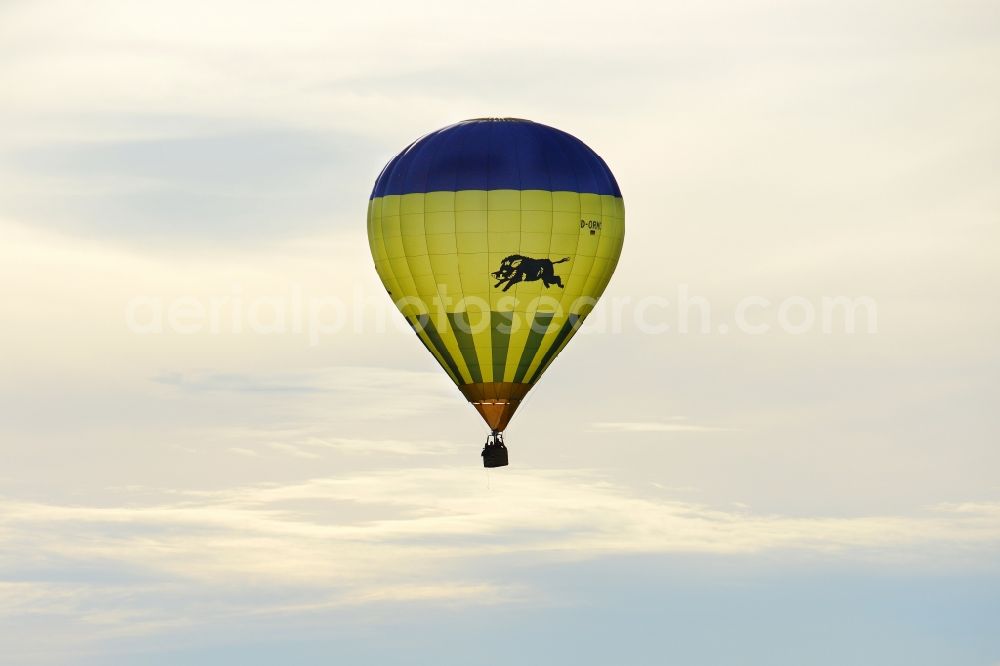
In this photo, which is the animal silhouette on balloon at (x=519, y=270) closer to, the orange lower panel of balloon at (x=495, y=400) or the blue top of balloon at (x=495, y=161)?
the blue top of balloon at (x=495, y=161)

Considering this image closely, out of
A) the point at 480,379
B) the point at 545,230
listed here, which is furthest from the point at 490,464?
the point at 545,230

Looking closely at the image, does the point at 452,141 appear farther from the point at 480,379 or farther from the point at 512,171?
the point at 480,379

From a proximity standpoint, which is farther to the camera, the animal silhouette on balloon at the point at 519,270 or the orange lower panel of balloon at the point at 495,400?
the orange lower panel of balloon at the point at 495,400

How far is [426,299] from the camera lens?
249 ft

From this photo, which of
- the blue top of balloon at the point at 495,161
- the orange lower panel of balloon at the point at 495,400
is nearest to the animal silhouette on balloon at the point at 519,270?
the blue top of balloon at the point at 495,161

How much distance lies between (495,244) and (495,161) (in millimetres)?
2629

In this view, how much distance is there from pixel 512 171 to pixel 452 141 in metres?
2.27

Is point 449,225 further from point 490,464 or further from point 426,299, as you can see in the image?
point 490,464

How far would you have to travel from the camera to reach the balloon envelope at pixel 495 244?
74.4 meters

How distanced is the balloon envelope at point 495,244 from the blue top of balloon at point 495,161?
0.03 meters

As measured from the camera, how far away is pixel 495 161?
244 feet

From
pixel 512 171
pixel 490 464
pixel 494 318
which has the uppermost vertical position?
pixel 512 171

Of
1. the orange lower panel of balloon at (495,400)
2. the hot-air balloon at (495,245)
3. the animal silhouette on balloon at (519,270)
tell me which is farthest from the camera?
the orange lower panel of balloon at (495,400)

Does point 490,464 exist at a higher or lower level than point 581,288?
lower
